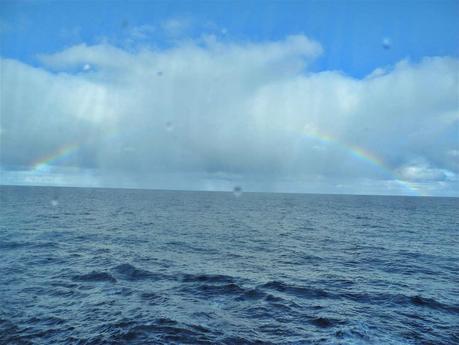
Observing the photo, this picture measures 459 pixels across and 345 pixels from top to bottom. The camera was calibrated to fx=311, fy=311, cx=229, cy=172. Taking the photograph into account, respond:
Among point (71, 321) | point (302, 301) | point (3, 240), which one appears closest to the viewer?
point (71, 321)

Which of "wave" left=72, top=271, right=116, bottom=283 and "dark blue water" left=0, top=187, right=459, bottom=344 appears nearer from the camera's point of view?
"dark blue water" left=0, top=187, right=459, bottom=344

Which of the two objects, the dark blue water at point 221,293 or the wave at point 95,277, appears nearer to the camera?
the dark blue water at point 221,293

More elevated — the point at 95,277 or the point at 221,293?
the point at 221,293

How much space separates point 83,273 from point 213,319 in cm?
1338

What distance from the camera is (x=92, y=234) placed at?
44.1 meters

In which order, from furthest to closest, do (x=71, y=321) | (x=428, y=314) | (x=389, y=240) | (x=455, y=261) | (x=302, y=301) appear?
(x=389, y=240) < (x=455, y=261) < (x=302, y=301) < (x=428, y=314) < (x=71, y=321)

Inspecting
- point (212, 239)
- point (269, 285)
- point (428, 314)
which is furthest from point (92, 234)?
point (428, 314)

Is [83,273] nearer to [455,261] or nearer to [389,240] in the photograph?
[455,261]

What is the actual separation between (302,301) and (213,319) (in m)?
6.33

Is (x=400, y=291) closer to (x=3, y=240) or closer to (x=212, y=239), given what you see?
(x=212, y=239)

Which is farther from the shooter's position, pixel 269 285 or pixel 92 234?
pixel 92 234

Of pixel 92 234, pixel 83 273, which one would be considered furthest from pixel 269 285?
pixel 92 234

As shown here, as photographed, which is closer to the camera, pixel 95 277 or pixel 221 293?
pixel 221 293

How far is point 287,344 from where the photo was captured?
561 inches
